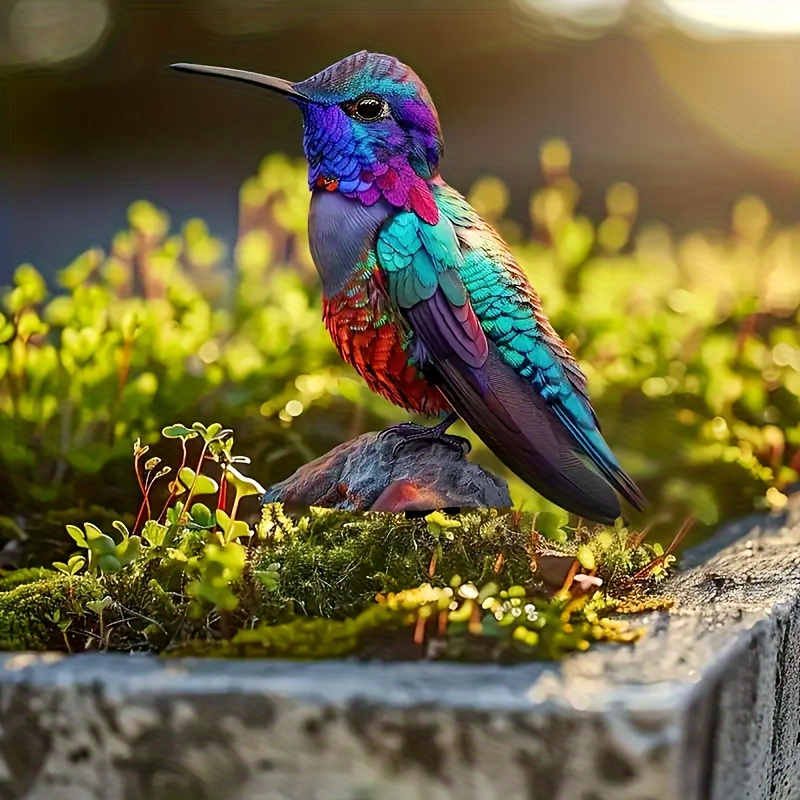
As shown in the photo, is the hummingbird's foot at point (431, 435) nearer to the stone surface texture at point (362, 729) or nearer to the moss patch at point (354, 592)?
the moss patch at point (354, 592)

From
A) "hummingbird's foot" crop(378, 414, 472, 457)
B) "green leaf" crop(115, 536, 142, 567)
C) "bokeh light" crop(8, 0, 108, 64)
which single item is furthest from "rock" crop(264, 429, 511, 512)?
"bokeh light" crop(8, 0, 108, 64)

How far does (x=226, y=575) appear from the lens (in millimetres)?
1348

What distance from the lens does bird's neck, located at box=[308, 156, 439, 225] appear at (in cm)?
156

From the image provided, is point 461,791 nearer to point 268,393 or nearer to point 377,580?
point 377,580

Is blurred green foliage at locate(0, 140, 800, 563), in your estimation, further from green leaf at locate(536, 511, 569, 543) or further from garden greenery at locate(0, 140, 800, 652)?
green leaf at locate(536, 511, 569, 543)

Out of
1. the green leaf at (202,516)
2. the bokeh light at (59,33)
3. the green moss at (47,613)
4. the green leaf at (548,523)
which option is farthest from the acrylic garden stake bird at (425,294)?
the bokeh light at (59,33)

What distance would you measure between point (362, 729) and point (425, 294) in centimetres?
65

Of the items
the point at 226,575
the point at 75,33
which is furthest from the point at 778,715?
the point at 75,33

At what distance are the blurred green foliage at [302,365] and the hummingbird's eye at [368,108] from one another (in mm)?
683

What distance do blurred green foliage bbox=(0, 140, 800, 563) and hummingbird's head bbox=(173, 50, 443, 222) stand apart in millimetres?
611

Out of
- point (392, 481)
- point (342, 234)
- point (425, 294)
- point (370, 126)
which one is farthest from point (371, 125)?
point (392, 481)

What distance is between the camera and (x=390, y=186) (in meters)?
1.57

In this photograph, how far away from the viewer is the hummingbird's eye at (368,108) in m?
1.57

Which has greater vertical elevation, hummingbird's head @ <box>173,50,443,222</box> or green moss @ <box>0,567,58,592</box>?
hummingbird's head @ <box>173,50,443,222</box>
